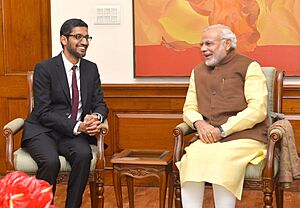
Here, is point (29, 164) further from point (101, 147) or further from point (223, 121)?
point (223, 121)

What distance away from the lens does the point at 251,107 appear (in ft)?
11.0

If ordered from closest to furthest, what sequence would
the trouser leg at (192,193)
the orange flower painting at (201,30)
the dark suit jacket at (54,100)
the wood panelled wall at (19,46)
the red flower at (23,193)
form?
the red flower at (23,193), the trouser leg at (192,193), the dark suit jacket at (54,100), the orange flower painting at (201,30), the wood panelled wall at (19,46)

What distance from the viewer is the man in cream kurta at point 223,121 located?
10.4ft

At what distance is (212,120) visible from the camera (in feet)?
11.4

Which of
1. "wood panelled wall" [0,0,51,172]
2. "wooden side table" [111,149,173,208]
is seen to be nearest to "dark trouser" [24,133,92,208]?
"wooden side table" [111,149,173,208]

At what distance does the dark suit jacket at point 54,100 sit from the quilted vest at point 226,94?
662 millimetres

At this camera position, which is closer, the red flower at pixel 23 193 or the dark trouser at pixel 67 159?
the red flower at pixel 23 193

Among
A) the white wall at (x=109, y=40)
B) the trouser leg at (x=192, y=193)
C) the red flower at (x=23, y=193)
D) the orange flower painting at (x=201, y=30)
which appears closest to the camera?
the red flower at (x=23, y=193)

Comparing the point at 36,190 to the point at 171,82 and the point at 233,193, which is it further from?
the point at 171,82

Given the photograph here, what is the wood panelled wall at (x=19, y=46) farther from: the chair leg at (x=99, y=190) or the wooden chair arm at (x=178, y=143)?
the wooden chair arm at (x=178, y=143)

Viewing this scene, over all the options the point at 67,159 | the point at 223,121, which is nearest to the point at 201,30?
the point at 223,121

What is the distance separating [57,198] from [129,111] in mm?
883

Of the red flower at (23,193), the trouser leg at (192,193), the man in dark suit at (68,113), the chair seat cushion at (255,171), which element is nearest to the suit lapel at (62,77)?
the man in dark suit at (68,113)

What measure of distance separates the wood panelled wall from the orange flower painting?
98 centimetres
